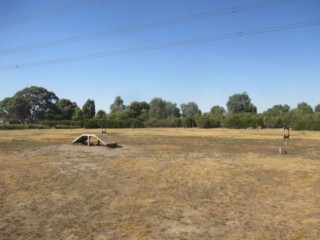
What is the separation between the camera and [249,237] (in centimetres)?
656

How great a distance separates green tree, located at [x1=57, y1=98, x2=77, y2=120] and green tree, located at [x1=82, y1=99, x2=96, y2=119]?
3.42 metres

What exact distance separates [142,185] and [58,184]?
2.79 m

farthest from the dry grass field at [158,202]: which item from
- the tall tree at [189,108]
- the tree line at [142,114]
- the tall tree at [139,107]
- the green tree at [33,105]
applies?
the tall tree at [189,108]

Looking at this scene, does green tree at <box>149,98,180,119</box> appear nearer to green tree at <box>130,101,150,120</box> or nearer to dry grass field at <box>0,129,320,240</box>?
green tree at <box>130,101,150,120</box>

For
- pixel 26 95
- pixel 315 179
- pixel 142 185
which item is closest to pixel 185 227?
pixel 142 185

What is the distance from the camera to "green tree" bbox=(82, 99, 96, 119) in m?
115

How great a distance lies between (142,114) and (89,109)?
58.0 ft

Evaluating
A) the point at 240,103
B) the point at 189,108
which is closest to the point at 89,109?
the point at 189,108

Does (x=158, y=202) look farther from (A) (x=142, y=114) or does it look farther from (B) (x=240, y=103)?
(B) (x=240, y=103)

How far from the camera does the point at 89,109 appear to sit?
117 meters

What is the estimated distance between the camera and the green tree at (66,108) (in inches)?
4502

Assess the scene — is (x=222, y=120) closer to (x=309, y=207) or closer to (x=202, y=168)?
(x=202, y=168)

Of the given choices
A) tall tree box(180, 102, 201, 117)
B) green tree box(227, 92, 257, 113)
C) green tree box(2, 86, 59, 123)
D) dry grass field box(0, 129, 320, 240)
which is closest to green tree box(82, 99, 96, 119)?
green tree box(2, 86, 59, 123)

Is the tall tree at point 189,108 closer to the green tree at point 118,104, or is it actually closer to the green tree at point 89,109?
the green tree at point 118,104
